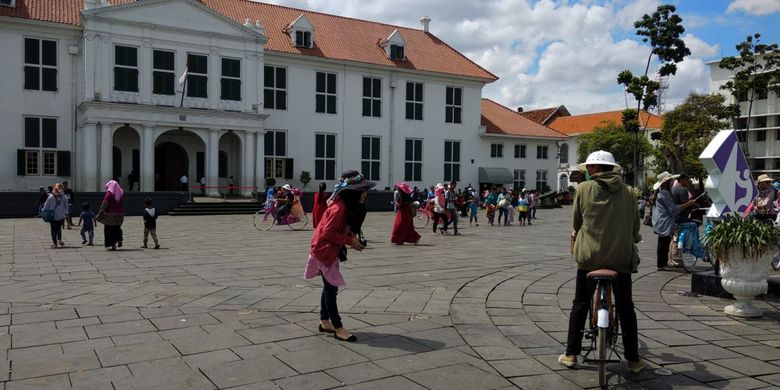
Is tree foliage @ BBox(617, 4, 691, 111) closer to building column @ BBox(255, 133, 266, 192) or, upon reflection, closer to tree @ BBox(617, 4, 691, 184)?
tree @ BBox(617, 4, 691, 184)

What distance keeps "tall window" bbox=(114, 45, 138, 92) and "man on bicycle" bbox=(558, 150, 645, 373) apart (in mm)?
28613

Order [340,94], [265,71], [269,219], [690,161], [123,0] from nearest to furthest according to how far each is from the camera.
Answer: [269,219], [123,0], [265,71], [340,94], [690,161]

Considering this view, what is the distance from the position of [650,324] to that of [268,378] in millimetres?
4144

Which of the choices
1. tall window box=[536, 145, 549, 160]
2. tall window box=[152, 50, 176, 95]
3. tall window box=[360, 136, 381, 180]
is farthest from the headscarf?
tall window box=[536, 145, 549, 160]

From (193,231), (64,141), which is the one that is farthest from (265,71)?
(193,231)

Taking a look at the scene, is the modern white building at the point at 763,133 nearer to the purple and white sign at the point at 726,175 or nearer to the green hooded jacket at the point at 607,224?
the purple and white sign at the point at 726,175

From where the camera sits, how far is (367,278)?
31.8 ft

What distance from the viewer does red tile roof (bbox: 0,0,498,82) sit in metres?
36.3

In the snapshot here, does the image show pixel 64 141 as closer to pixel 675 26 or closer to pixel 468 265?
pixel 468 265

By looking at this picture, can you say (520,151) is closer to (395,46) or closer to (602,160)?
(395,46)

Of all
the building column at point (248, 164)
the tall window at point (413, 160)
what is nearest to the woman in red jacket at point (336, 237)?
the building column at point (248, 164)

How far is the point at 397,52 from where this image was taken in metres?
39.6

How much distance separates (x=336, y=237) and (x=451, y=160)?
35723 millimetres

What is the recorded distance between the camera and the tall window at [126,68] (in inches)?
1153
